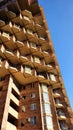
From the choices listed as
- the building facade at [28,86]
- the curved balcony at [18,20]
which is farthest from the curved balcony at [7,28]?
the curved balcony at [18,20]

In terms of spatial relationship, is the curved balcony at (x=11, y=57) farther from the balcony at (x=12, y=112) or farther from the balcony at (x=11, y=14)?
the balcony at (x=11, y=14)

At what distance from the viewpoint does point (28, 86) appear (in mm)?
29797

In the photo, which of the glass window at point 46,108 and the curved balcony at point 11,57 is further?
the curved balcony at point 11,57

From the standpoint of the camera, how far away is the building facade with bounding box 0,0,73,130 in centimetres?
2269

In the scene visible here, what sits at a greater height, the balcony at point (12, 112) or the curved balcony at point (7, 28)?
the curved balcony at point (7, 28)

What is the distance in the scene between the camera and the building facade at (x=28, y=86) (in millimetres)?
22688

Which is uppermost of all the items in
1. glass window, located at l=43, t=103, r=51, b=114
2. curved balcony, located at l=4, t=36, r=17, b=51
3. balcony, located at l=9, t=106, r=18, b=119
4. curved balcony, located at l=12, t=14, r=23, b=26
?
curved balcony, located at l=12, t=14, r=23, b=26

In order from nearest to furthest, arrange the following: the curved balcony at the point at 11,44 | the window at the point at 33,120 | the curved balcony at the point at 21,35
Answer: the window at the point at 33,120, the curved balcony at the point at 11,44, the curved balcony at the point at 21,35

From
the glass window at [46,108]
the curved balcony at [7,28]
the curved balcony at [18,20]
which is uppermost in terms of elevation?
the curved balcony at [18,20]

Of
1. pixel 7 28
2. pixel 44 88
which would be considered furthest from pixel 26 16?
pixel 44 88

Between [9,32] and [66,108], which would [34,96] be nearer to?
[66,108]

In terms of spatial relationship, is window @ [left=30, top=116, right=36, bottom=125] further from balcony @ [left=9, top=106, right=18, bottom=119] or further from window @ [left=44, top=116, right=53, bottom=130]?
balcony @ [left=9, top=106, right=18, bottom=119]

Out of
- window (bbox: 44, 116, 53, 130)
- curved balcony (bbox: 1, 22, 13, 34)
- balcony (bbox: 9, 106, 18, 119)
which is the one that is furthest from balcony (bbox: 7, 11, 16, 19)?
window (bbox: 44, 116, 53, 130)

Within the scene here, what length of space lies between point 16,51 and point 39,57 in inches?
260
